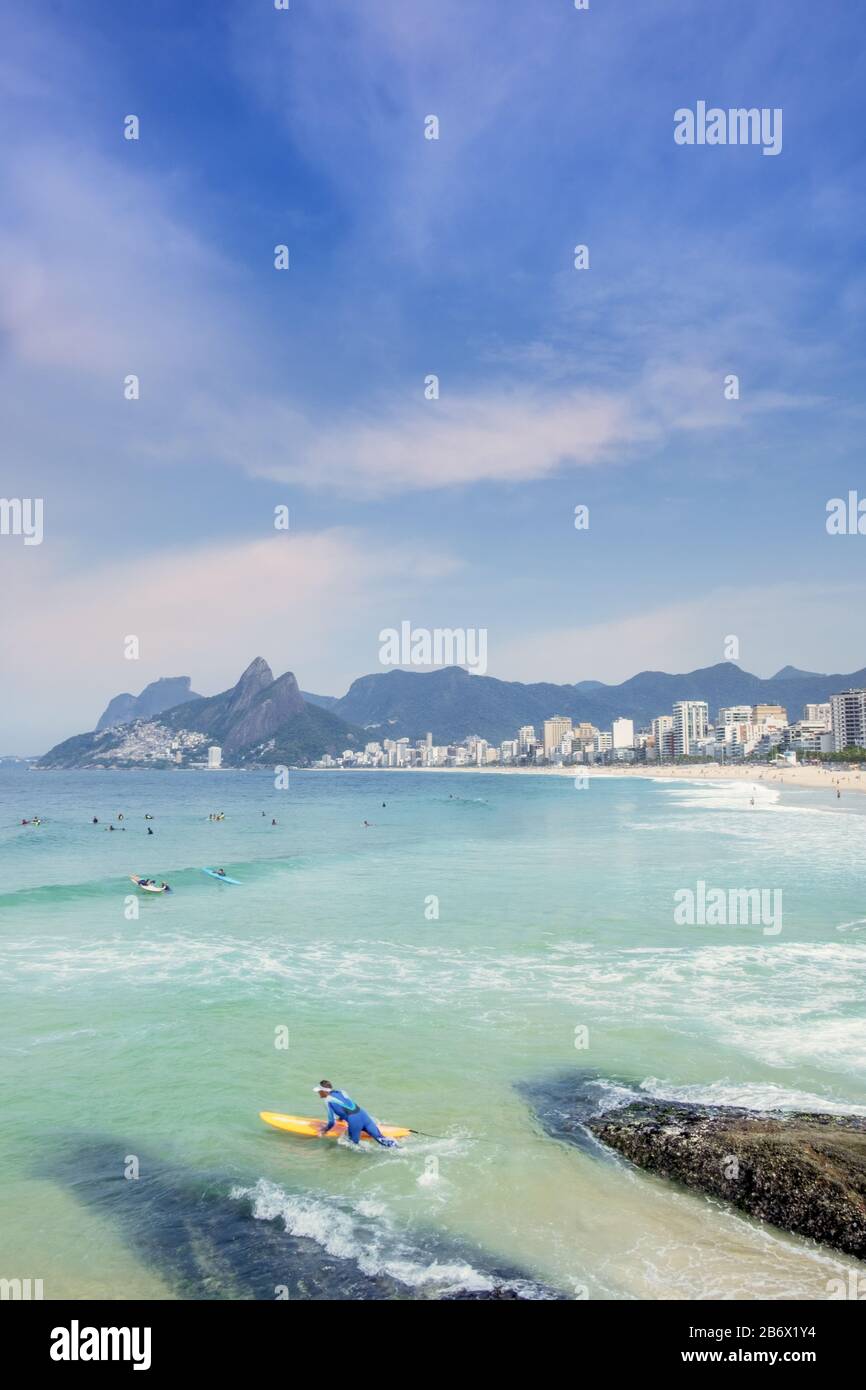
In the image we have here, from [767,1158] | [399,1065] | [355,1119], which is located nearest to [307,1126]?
[355,1119]

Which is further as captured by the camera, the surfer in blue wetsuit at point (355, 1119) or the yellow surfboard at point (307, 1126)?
the yellow surfboard at point (307, 1126)

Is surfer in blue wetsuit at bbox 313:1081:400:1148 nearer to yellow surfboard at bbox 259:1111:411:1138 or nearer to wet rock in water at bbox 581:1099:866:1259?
yellow surfboard at bbox 259:1111:411:1138

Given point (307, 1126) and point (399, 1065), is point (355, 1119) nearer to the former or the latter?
point (307, 1126)

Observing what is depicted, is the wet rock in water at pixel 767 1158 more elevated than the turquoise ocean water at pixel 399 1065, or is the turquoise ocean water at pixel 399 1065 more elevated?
the wet rock in water at pixel 767 1158

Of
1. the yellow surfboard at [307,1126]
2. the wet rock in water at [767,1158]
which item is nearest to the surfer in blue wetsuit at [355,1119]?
the yellow surfboard at [307,1126]

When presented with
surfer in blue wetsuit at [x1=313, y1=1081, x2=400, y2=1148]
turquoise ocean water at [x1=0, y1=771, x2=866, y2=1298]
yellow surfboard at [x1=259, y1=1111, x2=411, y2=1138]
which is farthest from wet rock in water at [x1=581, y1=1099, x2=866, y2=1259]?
surfer in blue wetsuit at [x1=313, y1=1081, x2=400, y2=1148]

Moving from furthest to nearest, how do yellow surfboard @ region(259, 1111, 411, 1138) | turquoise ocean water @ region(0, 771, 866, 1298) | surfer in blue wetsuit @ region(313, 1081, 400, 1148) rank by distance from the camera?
yellow surfboard @ region(259, 1111, 411, 1138), surfer in blue wetsuit @ region(313, 1081, 400, 1148), turquoise ocean water @ region(0, 771, 866, 1298)

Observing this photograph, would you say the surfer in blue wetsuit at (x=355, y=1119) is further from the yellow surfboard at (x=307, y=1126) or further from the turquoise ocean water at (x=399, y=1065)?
the turquoise ocean water at (x=399, y=1065)
